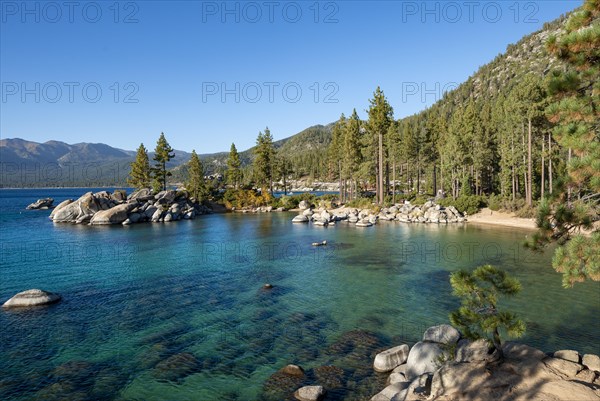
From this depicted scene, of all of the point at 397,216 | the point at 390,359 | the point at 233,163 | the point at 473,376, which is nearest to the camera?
the point at 473,376

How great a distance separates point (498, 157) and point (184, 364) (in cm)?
6679

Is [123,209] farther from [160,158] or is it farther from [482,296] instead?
[482,296]

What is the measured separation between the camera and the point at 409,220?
2021 inches

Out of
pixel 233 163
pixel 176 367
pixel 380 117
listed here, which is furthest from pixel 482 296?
pixel 233 163

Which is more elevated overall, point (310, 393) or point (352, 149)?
point (352, 149)

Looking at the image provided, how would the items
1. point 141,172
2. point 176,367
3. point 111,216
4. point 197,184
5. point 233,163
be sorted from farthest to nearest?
point 233,163
point 141,172
point 197,184
point 111,216
point 176,367

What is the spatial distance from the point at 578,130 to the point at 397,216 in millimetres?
47883

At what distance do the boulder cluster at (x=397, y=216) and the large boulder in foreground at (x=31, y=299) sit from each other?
36.4 m

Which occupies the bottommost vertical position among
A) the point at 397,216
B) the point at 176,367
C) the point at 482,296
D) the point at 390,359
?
the point at 176,367

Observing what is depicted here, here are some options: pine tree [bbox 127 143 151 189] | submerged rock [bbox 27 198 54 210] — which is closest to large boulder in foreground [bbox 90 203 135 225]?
pine tree [bbox 127 143 151 189]

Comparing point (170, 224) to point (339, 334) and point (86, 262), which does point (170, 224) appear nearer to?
point (86, 262)

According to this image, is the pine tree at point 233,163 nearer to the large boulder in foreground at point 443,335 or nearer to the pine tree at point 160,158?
the pine tree at point 160,158

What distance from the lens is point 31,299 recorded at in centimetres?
1911

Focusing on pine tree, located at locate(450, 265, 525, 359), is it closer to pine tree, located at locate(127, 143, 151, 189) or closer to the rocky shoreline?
the rocky shoreline
